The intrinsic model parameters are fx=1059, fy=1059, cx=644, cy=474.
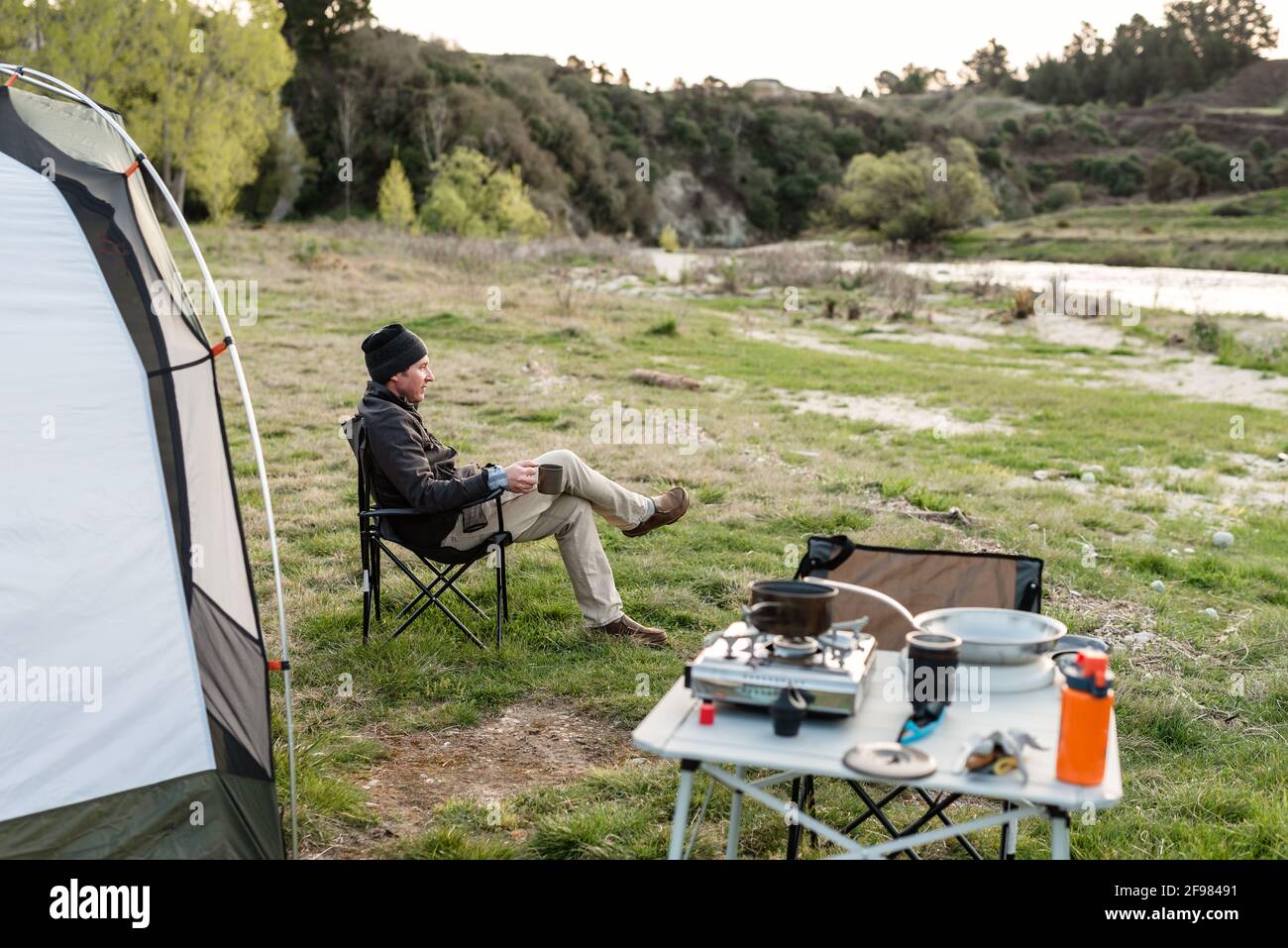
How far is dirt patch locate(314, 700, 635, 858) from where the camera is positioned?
3135mm

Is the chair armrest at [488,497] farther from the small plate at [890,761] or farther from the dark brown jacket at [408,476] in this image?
the small plate at [890,761]

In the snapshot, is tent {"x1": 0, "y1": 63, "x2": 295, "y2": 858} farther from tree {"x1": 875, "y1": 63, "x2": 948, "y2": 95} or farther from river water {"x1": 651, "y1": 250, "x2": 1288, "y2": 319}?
tree {"x1": 875, "y1": 63, "x2": 948, "y2": 95}

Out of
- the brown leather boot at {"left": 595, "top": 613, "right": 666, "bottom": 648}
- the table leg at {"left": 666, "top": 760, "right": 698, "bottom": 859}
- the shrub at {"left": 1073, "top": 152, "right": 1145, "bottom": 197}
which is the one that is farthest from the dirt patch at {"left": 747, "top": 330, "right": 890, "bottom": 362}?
the shrub at {"left": 1073, "top": 152, "right": 1145, "bottom": 197}

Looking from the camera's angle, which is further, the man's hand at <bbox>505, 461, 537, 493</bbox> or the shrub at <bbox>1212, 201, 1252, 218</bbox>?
the shrub at <bbox>1212, 201, 1252, 218</bbox>

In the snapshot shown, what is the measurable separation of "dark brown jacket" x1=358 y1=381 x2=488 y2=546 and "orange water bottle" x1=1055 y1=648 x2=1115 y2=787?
2515 millimetres

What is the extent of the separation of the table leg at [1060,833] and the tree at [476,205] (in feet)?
107

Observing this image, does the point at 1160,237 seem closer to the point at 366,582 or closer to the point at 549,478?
the point at 549,478

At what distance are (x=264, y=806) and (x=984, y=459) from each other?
6.49 meters

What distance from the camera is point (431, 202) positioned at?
33969 millimetres

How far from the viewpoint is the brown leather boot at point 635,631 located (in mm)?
4414

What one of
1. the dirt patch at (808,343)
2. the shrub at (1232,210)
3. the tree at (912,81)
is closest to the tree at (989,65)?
the tree at (912,81)

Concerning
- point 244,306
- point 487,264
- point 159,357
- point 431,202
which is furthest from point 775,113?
point 159,357

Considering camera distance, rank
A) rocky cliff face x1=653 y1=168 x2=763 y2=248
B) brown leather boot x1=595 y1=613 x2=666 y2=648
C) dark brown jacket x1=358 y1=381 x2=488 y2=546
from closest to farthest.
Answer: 1. dark brown jacket x1=358 y1=381 x2=488 y2=546
2. brown leather boot x1=595 y1=613 x2=666 y2=648
3. rocky cliff face x1=653 y1=168 x2=763 y2=248
